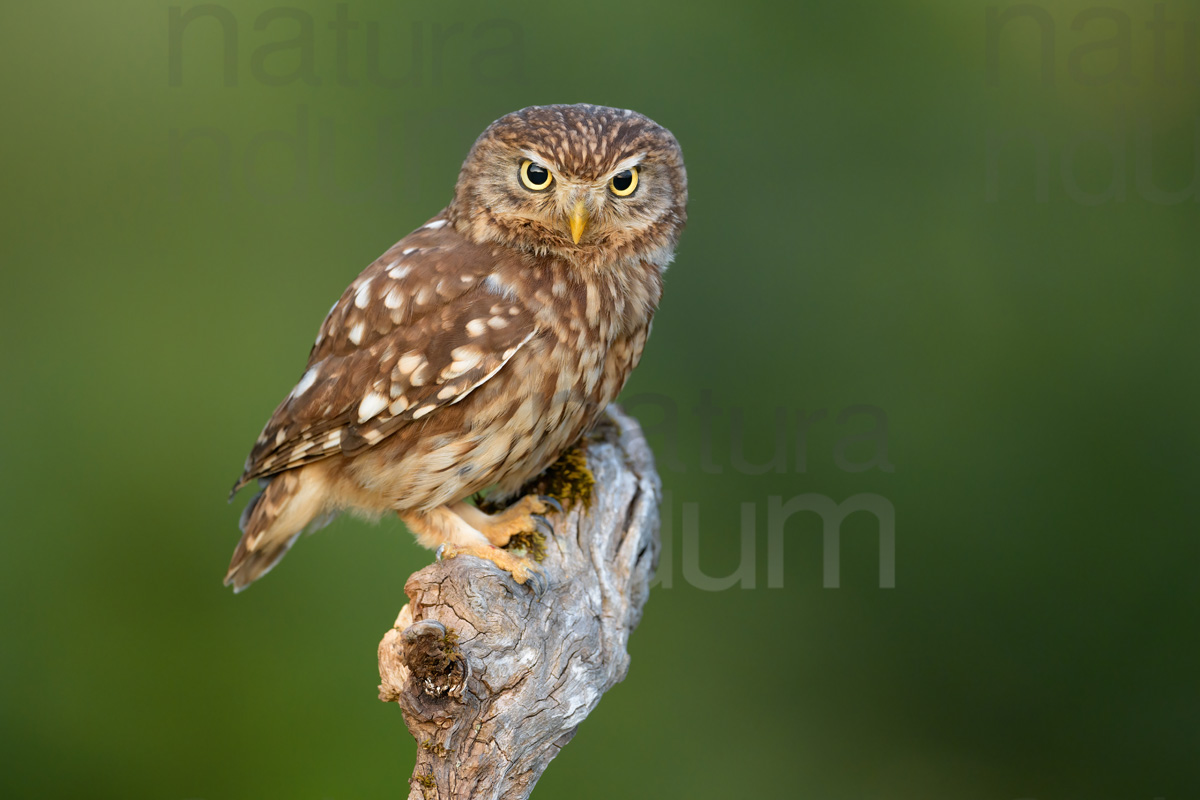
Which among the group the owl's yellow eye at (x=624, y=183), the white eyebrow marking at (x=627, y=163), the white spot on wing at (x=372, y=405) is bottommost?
the white spot on wing at (x=372, y=405)

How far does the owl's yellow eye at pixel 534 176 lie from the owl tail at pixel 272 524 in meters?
0.89

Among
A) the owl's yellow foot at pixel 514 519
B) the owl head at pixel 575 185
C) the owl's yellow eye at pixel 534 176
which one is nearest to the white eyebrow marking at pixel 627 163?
the owl head at pixel 575 185

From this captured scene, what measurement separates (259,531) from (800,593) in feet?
6.23

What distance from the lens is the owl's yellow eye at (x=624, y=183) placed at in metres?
2.21

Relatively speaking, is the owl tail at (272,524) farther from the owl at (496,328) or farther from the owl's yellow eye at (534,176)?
the owl's yellow eye at (534,176)

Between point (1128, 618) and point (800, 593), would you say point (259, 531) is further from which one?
point (1128, 618)

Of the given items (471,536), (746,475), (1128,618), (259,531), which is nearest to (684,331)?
(746,475)

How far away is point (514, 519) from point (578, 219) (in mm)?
756

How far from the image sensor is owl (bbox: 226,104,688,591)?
85.8 inches

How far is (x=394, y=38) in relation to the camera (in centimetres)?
351

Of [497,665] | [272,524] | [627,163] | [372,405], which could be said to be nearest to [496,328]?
[372,405]

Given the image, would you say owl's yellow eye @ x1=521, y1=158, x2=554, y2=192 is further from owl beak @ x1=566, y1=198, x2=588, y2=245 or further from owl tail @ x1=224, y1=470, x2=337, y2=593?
owl tail @ x1=224, y1=470, x2=337, y2=593

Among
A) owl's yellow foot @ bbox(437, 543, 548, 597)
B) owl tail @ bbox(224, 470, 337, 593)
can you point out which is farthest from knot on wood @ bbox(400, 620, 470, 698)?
owl tail @ bbox(224, 470, 337, 593)

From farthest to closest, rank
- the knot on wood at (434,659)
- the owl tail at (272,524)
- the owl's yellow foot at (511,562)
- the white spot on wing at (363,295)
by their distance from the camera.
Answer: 1. the owl tail at (272,524)
2. the white spot on wing at (363,295)
3. the owl's yellow foot at (511,562)
4. the knot on wood at (434,659)
